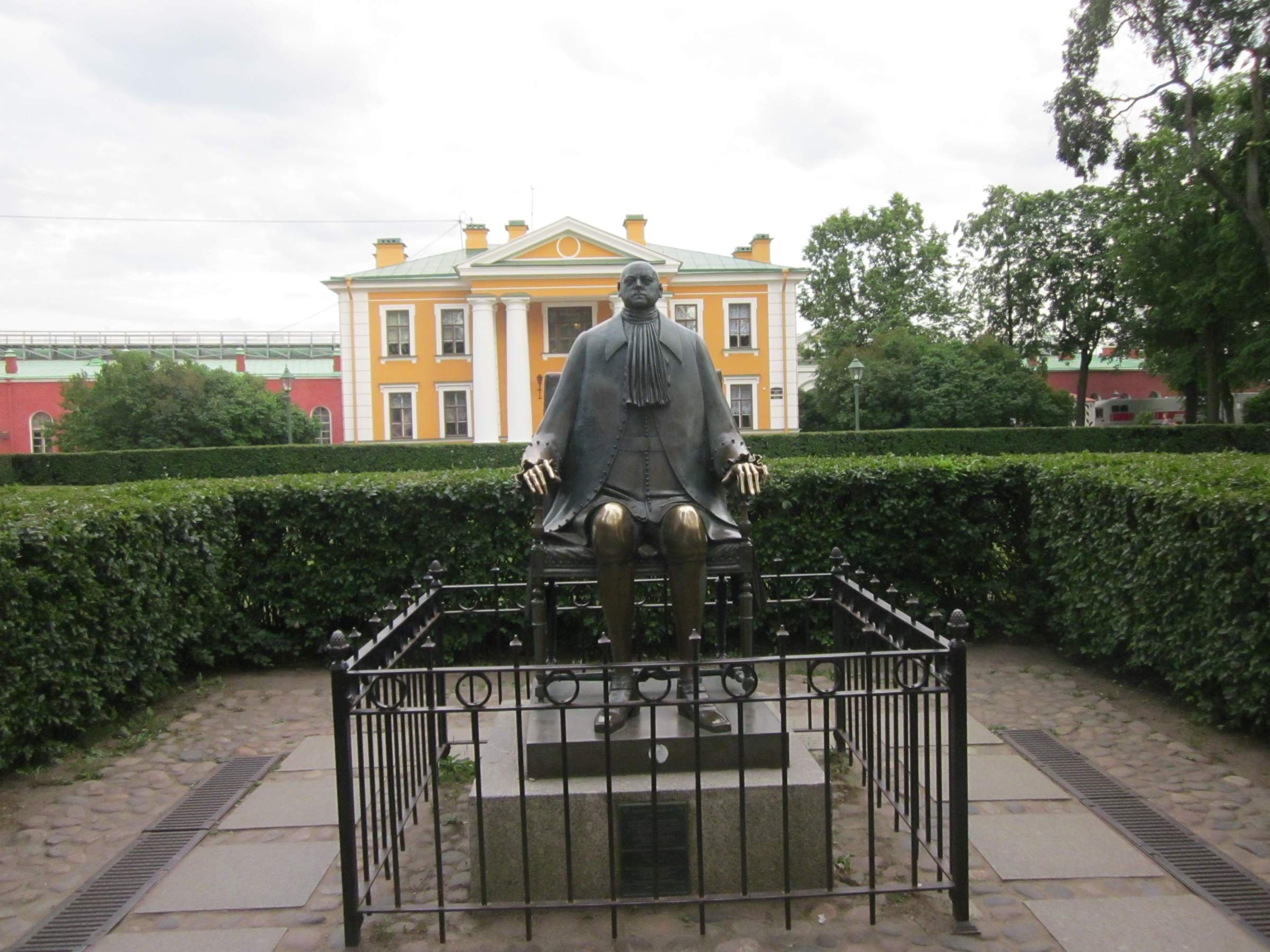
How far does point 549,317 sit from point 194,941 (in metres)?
33.0

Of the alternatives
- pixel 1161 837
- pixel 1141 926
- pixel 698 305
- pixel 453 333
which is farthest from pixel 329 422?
pixel 1141 926

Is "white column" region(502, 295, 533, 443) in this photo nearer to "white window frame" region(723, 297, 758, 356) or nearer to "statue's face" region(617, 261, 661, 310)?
"white window frame" region(723, 297, 758, 356)

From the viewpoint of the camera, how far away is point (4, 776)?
16.1 feet

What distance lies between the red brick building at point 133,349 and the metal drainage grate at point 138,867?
34903 mm

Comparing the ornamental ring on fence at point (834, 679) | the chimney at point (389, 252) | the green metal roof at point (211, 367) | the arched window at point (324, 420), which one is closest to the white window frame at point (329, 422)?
the arched window at point (324, 420)

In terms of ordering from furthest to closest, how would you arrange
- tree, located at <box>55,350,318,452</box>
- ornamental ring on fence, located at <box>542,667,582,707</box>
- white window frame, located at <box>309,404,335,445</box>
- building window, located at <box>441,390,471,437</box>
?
white window frame, located at <box>309,404,335,445</box>, building window, located at <box>441,390,471,437</box>, tree, located at <box>55,350,318,452</box>, ornamental ring on fence, located at <box>542,667,582,707</box>

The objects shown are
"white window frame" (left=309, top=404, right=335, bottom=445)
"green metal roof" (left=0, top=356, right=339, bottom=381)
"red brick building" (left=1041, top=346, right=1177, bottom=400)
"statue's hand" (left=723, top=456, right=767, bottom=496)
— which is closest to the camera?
"statue's hand" (left=723, top=456, right=767, bottom=496)

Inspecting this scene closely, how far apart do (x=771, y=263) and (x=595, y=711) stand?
34.3m

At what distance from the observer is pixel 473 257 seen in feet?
115

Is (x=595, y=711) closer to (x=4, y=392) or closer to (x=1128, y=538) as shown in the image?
(x=1128, y=538)

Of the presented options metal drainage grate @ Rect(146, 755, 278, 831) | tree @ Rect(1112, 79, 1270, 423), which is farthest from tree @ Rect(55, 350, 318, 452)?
metal drainage grate @ Rect(146, 755, 278, 831)

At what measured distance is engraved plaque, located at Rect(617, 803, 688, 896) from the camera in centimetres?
332

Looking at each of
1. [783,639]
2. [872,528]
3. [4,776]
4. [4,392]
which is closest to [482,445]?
[872,528]

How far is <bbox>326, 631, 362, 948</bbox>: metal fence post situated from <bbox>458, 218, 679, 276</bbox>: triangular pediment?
→ 31.2 metres
